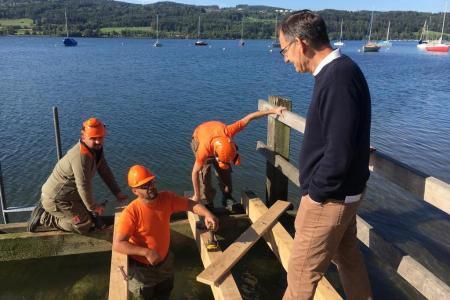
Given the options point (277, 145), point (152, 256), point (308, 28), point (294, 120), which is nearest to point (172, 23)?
point (277, 145)

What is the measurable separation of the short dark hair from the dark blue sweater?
8.7 inches

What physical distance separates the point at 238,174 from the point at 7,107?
1363cm

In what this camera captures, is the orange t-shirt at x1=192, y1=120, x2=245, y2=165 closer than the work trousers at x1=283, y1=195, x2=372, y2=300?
No

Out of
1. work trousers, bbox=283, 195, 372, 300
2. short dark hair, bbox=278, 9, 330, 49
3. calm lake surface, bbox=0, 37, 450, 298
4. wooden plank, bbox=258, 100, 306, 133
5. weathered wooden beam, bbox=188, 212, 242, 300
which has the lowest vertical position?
calm lake surface, bbox=0, 37, 450, 298

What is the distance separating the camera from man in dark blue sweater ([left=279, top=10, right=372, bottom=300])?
2.72 metres

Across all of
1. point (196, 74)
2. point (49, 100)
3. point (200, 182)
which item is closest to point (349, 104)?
point (200, 182)

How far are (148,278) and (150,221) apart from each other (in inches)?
30.8

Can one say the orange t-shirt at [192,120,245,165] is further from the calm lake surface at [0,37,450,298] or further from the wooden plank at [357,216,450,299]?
the calm lake surface at [0,37,450,298]

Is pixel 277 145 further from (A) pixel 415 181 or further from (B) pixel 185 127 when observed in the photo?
(B) pixel 185 127

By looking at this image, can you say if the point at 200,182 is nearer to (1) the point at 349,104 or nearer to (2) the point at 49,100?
(1) the point at 349,104

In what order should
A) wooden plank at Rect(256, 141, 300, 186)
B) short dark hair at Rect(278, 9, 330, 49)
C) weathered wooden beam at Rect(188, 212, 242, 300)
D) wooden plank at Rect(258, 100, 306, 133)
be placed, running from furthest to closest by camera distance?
1. wooden plank at Rect(256, 141, 300, 186)
2. wooden plank at Rect(258, 100, 306, 133)
3. weathered wooden beam at Rect(188, 212, 242, 300)
4. short dark hair at Rect(278, 9, 330, 49)

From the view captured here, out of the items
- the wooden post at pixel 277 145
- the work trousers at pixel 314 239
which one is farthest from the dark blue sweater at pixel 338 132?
the wooden post at pixel 277 145

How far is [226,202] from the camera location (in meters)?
6.67

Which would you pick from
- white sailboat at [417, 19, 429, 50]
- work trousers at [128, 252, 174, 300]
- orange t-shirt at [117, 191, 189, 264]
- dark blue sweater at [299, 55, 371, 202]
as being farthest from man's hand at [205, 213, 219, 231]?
white sailboat at [417, 19, 429, 50]
